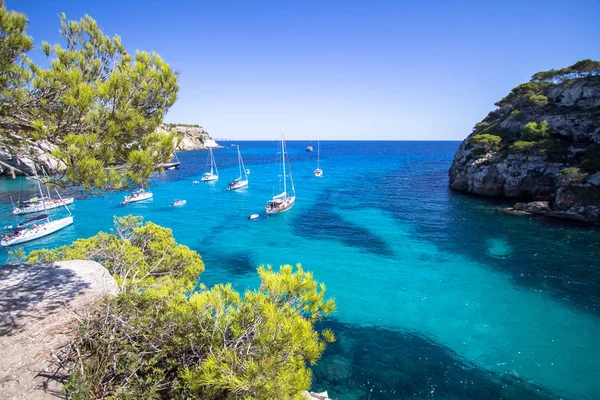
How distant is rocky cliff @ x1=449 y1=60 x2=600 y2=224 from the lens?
28.7 metres

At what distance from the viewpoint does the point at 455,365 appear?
11.9m

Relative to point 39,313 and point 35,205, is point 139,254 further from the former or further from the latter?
point 35,205

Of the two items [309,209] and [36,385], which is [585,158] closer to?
[309,209]

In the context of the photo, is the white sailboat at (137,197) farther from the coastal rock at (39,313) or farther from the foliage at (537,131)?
the foliage at (537,131)

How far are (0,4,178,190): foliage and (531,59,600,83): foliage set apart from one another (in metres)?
56.8

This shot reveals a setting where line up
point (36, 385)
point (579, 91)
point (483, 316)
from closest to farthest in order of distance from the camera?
point (36, 385)
point (483, 316)
point (579, 91)

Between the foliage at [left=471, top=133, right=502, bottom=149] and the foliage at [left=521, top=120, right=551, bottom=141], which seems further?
the foliage at [left=471, top=133, right=502, bottom=149]

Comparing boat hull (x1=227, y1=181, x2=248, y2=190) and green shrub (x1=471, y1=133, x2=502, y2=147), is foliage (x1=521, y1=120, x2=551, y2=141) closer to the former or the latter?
green shrub (x1=471, y1=133, x2=502, y2=147)

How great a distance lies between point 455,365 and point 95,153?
14.9m

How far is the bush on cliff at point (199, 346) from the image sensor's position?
4719 mm

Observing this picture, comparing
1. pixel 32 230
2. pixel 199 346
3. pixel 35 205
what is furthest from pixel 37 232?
pixel 199 346

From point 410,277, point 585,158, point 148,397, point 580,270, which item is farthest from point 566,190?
point 148,397

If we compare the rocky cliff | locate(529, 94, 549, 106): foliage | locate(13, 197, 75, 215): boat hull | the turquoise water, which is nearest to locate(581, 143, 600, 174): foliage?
the rocky cliff

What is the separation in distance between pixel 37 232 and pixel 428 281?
34995 mm
